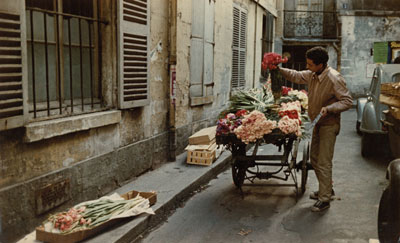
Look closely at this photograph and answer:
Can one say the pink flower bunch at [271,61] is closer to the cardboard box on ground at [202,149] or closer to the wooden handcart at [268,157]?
the wooden handcart at [268,157]

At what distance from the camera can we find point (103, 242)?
176 inches

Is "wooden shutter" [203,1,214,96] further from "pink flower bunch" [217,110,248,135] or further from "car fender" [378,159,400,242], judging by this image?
"car fender" [378,159,400,242]

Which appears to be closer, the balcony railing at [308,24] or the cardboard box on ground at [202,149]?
the cardboard box on ground at [202,149]

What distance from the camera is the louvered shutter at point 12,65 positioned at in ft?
13.7

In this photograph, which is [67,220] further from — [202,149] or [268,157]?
[202,149]

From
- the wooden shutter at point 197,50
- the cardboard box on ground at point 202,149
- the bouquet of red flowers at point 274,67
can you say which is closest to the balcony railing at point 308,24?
the wooden shutter at point 197,50

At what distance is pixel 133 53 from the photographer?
264 inches

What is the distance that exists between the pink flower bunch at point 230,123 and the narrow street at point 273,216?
1030mm

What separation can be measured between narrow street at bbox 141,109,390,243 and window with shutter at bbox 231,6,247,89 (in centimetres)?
579

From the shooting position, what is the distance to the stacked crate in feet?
26.7

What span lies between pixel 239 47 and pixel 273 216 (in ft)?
27.5

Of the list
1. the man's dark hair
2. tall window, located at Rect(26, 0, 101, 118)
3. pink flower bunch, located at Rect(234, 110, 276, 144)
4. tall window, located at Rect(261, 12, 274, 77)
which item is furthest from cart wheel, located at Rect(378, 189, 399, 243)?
tall window, located at Rect(261, 12, 274, 77)

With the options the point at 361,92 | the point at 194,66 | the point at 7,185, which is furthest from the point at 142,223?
the point at 361,92

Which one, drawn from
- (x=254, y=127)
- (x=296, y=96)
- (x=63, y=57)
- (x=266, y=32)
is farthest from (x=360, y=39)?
(x=63, y=57)
